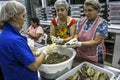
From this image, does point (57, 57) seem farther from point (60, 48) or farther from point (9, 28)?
point (9, 28)

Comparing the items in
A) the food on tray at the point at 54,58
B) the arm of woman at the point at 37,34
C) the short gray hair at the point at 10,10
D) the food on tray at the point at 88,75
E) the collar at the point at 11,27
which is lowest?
the arm of woman at the point at 37,34

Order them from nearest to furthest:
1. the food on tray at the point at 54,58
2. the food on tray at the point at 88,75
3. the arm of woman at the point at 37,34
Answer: the food on tray at the point at 88,75 → the food on tray at the point at 54,58 → the arm of woman at the point at 37,34

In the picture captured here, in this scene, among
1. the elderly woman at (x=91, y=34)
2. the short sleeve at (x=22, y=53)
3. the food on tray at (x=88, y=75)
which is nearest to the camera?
the short sleeve at (x=22, y=53)

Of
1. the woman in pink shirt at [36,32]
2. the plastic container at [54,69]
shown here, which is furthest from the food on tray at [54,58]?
the woman in pink shirt at [36,32]

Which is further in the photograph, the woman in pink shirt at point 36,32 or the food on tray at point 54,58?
the woman in pink shirt at point 36,32

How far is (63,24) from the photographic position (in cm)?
167

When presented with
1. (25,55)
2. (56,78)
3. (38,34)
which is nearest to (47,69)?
(56,78)

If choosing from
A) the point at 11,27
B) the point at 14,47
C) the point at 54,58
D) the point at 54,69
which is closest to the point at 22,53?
the point at 14,47

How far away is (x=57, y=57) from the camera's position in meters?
1.32

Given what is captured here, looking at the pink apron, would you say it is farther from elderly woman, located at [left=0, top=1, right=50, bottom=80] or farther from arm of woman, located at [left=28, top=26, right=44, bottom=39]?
arm of woman, located at [left=28, top=26, right=44, bottom=39]

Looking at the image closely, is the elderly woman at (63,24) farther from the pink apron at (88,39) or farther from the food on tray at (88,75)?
the food on tray at (88,75)

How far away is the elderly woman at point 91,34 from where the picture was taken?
4.49 ft

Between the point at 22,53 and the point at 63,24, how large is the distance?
887 millimetres

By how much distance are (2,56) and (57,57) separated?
0.53 m
